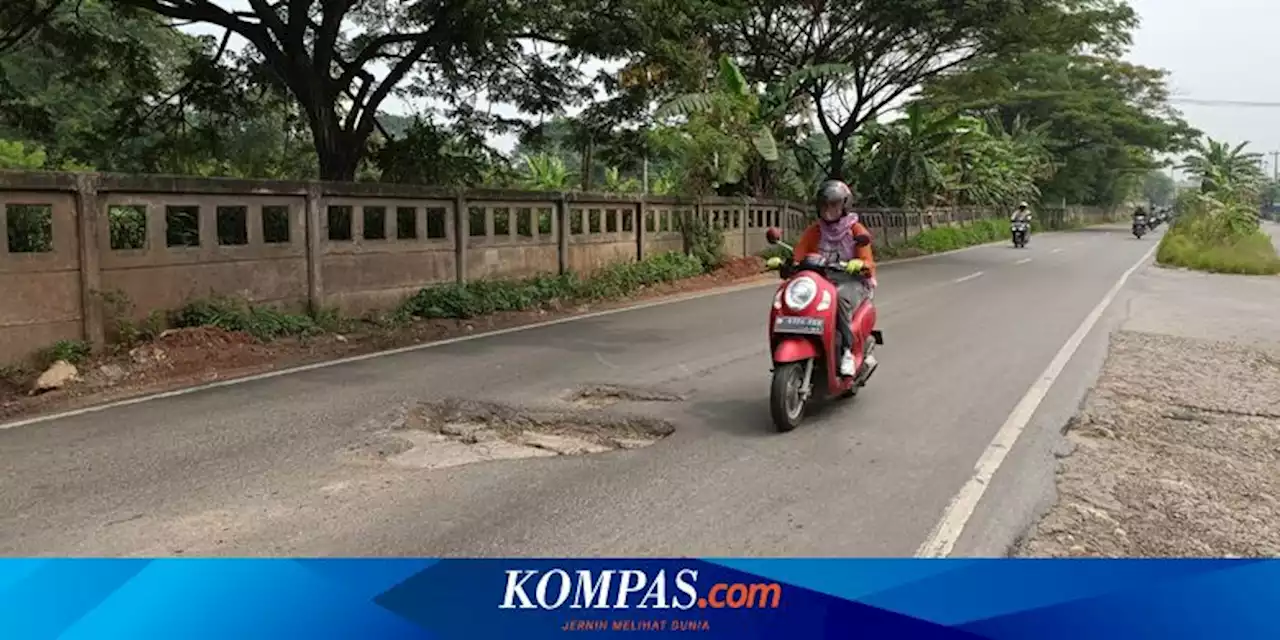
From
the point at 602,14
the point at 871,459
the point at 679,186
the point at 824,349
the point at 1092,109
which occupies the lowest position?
the point at 871,459

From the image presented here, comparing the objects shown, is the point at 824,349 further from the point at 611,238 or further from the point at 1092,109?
the point at 1092,109

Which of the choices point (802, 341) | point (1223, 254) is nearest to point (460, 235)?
point (802, 341)

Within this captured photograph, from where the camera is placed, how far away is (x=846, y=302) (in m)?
6.44

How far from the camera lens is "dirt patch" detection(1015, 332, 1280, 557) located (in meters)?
4.25

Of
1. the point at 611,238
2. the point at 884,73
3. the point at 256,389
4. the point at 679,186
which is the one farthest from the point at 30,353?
the point at 884,73

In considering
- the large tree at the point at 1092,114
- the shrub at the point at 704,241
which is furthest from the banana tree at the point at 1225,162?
the shrub at the point at 704,241

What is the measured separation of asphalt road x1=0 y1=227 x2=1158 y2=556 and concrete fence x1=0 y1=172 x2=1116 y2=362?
1926 mm

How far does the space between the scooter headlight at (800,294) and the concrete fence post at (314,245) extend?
6.33 meters

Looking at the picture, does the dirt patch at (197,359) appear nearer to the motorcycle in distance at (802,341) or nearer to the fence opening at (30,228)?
the fence opening at (30,228)

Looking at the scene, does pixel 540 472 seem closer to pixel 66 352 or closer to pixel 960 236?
pixel 66 352

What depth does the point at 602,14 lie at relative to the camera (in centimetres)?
1356

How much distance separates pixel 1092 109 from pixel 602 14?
47.4 m

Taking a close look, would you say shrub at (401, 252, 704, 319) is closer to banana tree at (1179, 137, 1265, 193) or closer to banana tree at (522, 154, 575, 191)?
banana tree at (522, 154, 575, 191)

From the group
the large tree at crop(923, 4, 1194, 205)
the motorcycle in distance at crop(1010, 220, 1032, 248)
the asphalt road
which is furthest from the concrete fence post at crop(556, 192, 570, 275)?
the large tree at crop(923, 4, 1194, 205)
